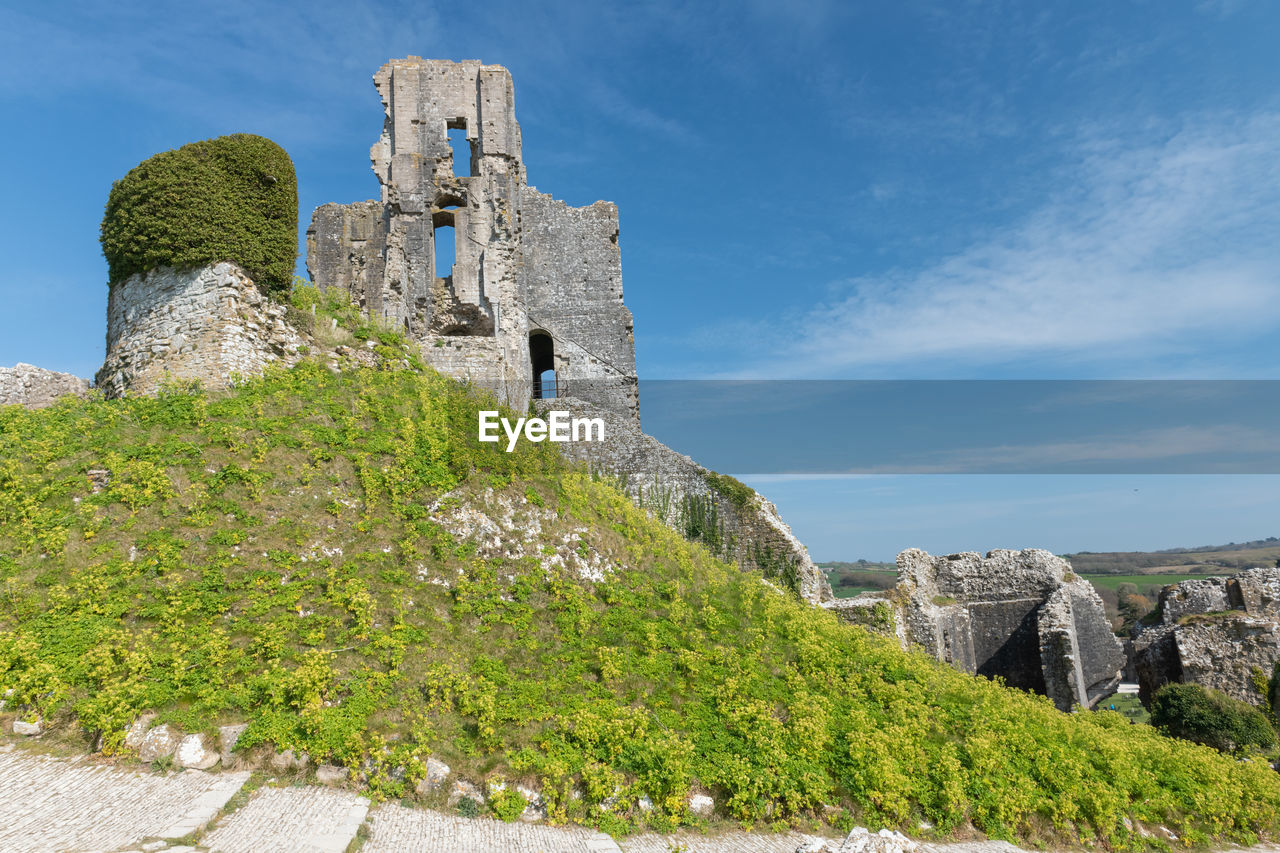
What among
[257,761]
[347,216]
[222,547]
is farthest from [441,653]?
[347,216]

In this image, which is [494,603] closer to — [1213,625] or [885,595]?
[885,595]

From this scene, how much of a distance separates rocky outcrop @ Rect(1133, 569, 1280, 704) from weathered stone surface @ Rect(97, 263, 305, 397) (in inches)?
836

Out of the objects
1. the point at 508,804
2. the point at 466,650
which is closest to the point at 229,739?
the point at 466,650

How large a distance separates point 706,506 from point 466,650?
9154 mm

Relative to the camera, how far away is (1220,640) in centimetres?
1532

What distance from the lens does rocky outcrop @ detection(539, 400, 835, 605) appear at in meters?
16.4

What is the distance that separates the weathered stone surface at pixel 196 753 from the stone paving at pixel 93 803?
0.10 metres

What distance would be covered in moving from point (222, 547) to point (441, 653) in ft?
11.0

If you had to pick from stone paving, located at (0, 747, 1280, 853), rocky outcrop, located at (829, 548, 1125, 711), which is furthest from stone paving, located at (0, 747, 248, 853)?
rocky outcrop, located at (829, 548, 1125, 711)

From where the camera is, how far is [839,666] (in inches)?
406

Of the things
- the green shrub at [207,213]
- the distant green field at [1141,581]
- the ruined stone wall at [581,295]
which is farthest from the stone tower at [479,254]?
the distant green field at [1141,581]

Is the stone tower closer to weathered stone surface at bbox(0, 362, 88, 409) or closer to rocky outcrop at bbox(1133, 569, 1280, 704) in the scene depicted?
weathered stone surface at bbox(0, 362, 88, 409)

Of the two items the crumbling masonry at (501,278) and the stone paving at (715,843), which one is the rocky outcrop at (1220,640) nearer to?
the crumbling masonry at (501,278)

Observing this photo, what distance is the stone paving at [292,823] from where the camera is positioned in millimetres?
5629
